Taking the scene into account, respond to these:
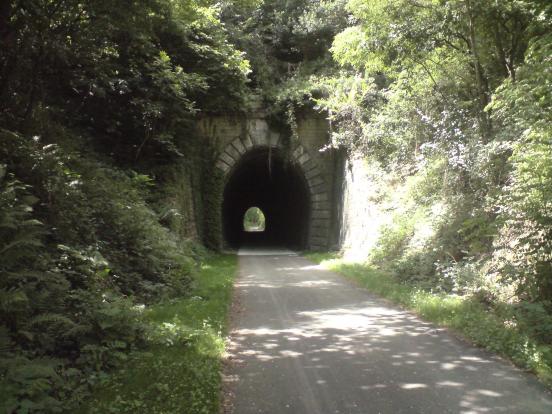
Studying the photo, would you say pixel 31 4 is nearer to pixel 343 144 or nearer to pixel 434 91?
pixel 434 91

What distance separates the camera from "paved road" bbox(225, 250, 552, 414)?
4457 millimetres

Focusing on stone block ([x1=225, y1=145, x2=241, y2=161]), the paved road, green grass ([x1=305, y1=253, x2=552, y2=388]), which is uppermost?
stone block ([x1=225, y1=145, x2=241, y2=161])

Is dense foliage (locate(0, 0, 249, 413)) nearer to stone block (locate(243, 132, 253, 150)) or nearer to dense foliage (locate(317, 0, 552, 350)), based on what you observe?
stone block (locate(243, 132, 253, 150))

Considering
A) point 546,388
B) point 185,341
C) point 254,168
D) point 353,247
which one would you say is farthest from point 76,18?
point 254,168

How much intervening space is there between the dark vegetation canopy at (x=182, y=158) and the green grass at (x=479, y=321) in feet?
0.20

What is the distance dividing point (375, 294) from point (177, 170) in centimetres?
896

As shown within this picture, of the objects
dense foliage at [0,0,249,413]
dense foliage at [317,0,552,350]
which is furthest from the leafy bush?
dense foliage at [317,0,552,350]

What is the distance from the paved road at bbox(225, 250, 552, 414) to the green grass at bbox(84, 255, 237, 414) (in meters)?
0.26

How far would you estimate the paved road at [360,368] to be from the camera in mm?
4457

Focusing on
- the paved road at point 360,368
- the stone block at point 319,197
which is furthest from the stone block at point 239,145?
the paved road at point 360,368

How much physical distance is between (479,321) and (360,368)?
A: 2450 mm

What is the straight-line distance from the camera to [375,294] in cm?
1000

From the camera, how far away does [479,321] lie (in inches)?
268

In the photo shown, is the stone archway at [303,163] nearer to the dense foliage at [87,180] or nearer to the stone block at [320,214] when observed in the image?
the stone block at [320,214]
